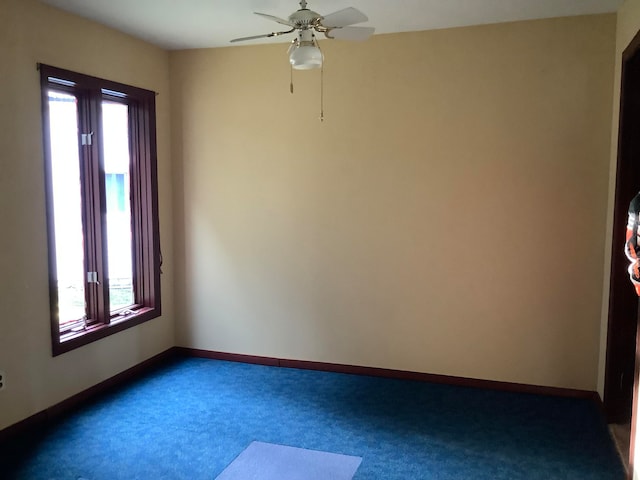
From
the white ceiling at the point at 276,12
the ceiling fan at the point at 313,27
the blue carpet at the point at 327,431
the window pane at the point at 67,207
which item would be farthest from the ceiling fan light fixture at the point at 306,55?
the blue carpet at the point at 327,431

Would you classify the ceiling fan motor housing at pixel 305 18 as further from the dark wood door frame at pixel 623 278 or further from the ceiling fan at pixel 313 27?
the dark wood door frame at pixel 623 278

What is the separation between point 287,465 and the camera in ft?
9.59

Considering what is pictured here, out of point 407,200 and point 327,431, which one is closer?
point 327,431

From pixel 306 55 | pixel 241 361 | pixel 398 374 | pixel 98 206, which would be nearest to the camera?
pixel 306 55

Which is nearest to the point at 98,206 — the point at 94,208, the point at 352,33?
the point at 94,208

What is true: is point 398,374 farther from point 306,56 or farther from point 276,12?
point 276,12

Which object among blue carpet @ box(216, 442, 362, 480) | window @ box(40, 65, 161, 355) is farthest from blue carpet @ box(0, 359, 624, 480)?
window @ box(40, 65, 161, 355)

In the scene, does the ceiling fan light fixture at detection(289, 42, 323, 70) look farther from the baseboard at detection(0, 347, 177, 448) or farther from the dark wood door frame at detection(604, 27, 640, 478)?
the baseboard at detection(0, 347, 177, 448)

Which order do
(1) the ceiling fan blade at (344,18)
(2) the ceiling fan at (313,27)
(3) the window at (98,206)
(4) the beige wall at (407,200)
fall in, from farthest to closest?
(4) the beige wall at (407,200)
(3) the window at (98,206)
(2) the ceiling fan at (313,27)
(1) the ceiling fan blade at (344,18)

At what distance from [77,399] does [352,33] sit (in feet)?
9.98

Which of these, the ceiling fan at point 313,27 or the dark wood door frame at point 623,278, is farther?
the dark wood door frame at point 623,278

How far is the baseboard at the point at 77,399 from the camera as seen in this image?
3.22 meters

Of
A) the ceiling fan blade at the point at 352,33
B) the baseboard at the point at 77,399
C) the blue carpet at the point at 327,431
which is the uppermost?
the ceiling fan blade at the point at 352,33

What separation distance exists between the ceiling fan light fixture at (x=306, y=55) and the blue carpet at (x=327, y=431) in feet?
7.33
